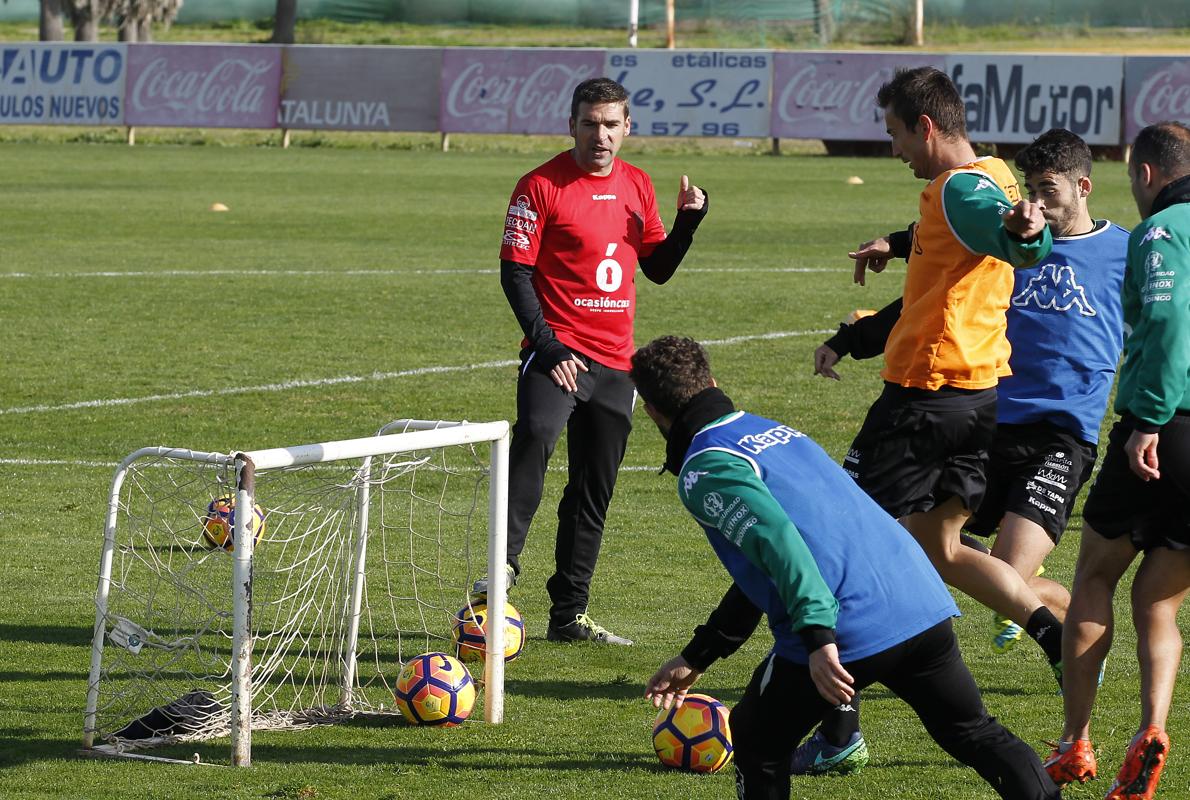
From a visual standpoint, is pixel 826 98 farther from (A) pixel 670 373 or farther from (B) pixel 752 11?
(A) pixel 670 373

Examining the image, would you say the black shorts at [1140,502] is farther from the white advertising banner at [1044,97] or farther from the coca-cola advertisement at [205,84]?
the coca-cola advertisement at [205,84]

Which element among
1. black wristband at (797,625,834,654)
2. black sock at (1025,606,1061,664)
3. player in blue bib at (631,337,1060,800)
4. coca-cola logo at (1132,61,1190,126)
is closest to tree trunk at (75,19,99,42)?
coca-cola logo at (1132,61,1190,126)

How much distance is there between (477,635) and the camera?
22.0 feet

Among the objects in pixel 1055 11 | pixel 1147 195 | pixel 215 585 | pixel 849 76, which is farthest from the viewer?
pixel 1055 11

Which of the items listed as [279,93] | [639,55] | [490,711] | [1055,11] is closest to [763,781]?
[490,711]

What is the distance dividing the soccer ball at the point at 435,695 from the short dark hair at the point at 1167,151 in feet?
8.97

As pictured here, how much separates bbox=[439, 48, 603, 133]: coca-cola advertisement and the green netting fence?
2390 cm

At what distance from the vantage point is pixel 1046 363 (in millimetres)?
6223

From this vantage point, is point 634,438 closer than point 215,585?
No

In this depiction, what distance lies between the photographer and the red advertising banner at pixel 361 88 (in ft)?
118

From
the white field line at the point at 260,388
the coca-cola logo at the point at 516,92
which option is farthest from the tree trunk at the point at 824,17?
the white field line at the point at 260,388

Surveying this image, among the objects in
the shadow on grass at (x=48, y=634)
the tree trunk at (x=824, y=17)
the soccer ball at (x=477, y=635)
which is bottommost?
the shadow on grass at (x=48, y=634)

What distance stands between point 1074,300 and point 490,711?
2487 mm

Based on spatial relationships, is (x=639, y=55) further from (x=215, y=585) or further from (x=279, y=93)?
(x=215, y=585)
